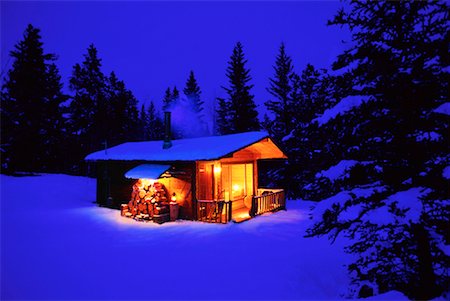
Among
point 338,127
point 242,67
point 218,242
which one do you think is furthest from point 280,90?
point 338,127

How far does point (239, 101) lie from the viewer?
3108 cm

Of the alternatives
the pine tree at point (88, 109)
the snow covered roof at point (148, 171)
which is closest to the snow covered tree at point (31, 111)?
the pine tree at point (88, 109)

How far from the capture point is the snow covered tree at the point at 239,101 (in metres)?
30.8

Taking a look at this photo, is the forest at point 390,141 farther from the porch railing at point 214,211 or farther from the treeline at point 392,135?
the porch railing at point 214,211

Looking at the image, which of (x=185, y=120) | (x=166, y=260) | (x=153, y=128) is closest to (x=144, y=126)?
(x=153, y=128)

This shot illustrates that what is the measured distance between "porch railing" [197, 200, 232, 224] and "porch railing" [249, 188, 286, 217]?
1934mm

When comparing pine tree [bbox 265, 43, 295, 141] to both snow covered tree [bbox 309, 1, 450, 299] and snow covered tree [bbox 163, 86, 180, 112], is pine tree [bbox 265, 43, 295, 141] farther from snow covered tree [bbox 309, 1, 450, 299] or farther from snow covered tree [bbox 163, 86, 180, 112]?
snow covered tree [bbox 163, 86, 180, 112]

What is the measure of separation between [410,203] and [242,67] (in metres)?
29.6

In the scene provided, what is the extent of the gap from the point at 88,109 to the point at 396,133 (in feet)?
122

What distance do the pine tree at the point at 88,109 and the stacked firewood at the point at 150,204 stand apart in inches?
896

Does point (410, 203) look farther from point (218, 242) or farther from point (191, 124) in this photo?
point (191, 124)

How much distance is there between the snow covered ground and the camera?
6.61 m

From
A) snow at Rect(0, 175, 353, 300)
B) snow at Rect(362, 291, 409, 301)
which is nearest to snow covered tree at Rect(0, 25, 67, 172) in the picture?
snow at Rect(0, 175, 353, 300)

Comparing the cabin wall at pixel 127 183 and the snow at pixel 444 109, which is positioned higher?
the snow at pixel 444 109
